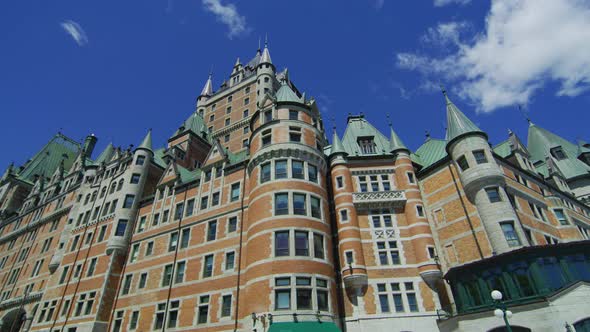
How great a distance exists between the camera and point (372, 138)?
38.2 metres

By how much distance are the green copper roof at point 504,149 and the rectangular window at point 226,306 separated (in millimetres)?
34271

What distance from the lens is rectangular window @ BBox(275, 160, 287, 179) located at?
3092 cm

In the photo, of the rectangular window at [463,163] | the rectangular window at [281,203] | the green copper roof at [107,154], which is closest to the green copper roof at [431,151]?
the rectangular window at [463,163]

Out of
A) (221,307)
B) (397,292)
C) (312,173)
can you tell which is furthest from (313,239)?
(221,307)

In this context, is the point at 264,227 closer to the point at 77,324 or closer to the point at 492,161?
the point at 492,161

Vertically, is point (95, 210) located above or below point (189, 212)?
above

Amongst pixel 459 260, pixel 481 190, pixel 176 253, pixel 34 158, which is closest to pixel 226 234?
pixel 176 253

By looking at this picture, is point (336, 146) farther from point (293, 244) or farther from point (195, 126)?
point (195, 126)

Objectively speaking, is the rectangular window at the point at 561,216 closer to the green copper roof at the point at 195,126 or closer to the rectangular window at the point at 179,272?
the rectangular window at the point at 179,272

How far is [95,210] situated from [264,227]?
2780 cm

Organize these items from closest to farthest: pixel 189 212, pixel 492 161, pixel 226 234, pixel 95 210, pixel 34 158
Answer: pixel 492 161
pixel 226 234
pixel 189 212
pixel 95 210
pixel 34 158

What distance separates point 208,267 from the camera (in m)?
32.2

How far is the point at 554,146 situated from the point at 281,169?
4977 centimetres

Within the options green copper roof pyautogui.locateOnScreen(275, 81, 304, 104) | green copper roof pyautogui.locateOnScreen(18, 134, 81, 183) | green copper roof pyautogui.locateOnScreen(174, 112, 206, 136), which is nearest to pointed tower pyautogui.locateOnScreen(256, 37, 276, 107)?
green copper roof pyautogui.locateOnScreen(174, 112, 206, 136)
